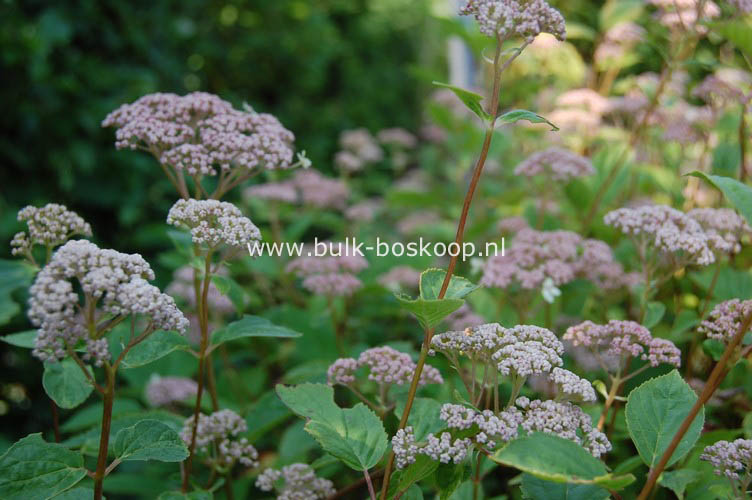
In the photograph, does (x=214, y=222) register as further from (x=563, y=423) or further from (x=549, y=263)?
(x=549, y=263)

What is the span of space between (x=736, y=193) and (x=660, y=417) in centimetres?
43

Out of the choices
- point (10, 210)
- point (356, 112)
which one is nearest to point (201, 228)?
point (10, 210)

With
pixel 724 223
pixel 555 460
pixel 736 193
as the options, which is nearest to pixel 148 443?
pixel 555 460

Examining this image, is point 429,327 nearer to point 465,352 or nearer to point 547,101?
point 465,352

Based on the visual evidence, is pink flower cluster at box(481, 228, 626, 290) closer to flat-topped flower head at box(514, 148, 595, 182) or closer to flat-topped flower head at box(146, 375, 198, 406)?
flat-topped flower head at box(514, 148, 595, 182)

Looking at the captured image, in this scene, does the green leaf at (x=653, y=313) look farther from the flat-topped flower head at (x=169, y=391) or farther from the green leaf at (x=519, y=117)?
the flat-topped flower head at (x=169, y=391)

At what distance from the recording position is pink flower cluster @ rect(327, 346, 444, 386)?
4.54ft

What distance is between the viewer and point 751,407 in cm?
172

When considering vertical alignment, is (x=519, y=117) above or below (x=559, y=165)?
above

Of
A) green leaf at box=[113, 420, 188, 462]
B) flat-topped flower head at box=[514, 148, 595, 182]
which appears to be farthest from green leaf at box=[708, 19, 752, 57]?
green leaf at box=[113, 420, 188, 462]

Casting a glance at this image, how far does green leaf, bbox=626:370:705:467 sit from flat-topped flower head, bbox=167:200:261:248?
2.60ft

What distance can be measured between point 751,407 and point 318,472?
45.7 inches

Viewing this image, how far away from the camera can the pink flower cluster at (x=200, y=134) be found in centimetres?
143

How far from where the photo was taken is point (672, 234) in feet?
5.04
